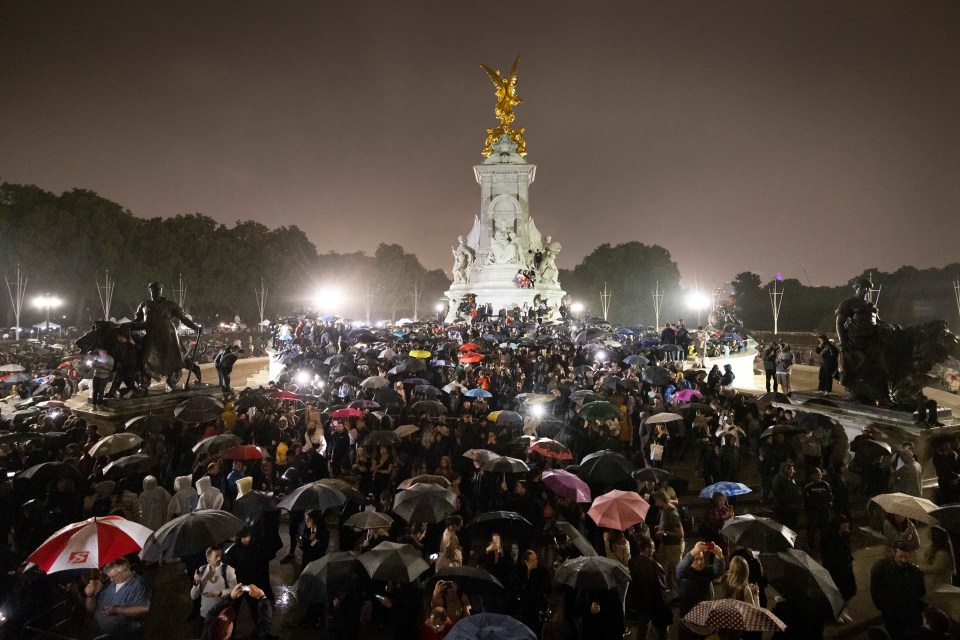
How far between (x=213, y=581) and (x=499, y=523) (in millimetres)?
2951

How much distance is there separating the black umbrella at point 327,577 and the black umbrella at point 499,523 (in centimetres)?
155

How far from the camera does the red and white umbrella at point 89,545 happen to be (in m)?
4.80

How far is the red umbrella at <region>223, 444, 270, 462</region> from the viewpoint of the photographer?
8.66 meters

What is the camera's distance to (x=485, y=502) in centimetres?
834

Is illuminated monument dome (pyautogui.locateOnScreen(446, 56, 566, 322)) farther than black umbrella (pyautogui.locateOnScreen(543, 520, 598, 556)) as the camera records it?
Yes

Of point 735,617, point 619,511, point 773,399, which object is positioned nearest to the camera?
point 735,617

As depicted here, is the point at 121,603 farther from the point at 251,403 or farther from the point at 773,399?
the point at 773,399

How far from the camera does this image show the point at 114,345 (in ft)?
40.1

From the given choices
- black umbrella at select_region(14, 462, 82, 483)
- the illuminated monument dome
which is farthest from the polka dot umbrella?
the illuminated monument dome

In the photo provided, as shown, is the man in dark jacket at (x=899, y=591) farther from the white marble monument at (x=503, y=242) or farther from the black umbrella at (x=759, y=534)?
the white marble monument at (x=503, y=242)

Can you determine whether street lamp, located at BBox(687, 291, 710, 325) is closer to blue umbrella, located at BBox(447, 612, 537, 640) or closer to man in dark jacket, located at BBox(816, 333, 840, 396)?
man in dark jacket, located at BBox(816, 333, 840, 396)

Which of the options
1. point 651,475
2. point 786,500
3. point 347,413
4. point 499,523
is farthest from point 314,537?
point 786,500

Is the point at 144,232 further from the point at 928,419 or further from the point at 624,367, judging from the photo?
the point at 928,419

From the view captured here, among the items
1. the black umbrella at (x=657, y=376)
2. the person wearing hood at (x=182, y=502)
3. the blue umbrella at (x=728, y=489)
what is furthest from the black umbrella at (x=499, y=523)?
the black umbrella at (x=657, y=376)
